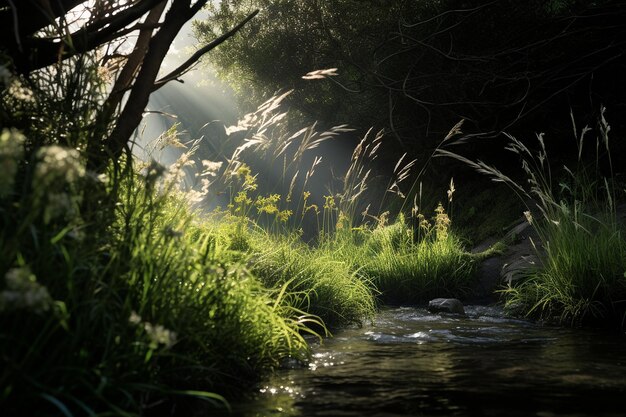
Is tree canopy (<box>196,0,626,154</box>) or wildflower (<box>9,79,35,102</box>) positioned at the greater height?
wildflower (<box>9,79,35,102</box>)

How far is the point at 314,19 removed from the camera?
13195mm

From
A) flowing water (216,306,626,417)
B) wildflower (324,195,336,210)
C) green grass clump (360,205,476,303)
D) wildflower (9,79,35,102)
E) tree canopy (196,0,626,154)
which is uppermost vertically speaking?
wildflower (9,79,35,102)

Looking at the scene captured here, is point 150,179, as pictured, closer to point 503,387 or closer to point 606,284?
point 503,387

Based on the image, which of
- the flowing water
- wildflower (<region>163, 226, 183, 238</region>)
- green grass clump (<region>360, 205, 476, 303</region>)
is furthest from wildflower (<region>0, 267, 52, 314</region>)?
green grass clump (<region>360, 205, 476, 303</region>)

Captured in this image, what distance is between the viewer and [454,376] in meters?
3.82

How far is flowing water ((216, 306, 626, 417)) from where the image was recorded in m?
3.10

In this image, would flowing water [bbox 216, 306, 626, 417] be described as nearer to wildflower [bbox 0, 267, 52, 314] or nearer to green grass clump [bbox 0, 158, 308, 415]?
green grass clump [bbox 0, 158, 308, 415]

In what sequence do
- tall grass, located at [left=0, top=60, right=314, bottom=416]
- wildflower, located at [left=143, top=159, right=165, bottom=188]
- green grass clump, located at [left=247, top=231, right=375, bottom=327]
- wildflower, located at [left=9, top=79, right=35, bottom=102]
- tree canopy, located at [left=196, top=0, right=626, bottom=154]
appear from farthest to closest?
tree canopy, located at [left=196, top=0, right=626, bottom=154] < green grass clump, located at [left=247, top=231, right=375, bottom=327] < wildflower, located at [left=9, top=79, right=35, bottom=102] < wildflower, located at [left=143, top=159, right=165, bottom=188] < tall grass, located at [left=0, top=60, right=314, bottom=416]

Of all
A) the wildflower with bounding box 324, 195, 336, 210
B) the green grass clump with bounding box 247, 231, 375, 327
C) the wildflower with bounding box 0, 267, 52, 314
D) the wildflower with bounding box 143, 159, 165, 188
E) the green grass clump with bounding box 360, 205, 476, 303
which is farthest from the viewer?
the green grass clump with bounding box 360, 205, 476, 303

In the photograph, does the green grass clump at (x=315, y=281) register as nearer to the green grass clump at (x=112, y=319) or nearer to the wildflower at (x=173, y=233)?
the green grass clump at (x=112, y=319)

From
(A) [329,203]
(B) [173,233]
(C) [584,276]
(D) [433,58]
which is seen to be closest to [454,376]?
(B) [173,233]

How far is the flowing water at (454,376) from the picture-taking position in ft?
10.2

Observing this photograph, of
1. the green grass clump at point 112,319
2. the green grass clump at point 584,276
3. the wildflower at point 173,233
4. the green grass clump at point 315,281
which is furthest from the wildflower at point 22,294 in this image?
the green grass clump at point 584,276

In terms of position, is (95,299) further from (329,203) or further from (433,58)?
(433,58)
